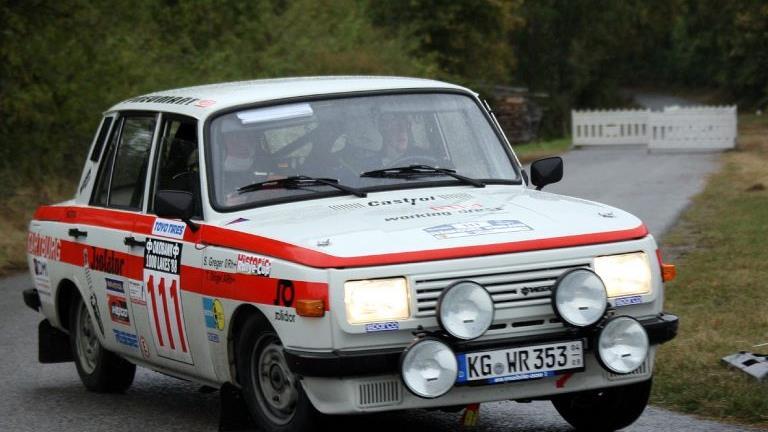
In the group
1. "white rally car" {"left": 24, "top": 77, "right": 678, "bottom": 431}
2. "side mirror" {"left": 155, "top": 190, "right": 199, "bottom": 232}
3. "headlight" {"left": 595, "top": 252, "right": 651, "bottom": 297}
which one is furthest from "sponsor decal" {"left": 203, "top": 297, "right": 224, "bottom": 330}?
"headlight" {"left": 595, "top": 252, "right": 651, "bottom": 297}

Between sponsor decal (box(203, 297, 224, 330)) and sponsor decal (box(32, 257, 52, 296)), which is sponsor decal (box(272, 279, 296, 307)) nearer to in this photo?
sponsor decal (box(203, 297, 224, 330))

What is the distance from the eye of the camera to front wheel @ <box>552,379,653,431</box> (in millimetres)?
7598

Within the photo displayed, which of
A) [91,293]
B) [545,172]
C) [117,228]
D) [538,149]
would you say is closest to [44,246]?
[91,293]

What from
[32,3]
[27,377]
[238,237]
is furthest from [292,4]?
[238,237]

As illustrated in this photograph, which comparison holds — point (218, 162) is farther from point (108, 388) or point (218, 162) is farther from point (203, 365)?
point (108, 388)

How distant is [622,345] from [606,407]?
2.61ft

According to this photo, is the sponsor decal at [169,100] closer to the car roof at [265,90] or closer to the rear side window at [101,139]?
the car roof at [265,90]

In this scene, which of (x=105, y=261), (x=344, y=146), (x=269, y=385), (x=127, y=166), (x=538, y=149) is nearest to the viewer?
(x=269, y=385)

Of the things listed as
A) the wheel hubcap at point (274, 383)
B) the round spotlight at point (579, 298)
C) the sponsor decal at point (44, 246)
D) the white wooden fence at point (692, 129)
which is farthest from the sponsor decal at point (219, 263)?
the white wooden fence at point (692, 129)

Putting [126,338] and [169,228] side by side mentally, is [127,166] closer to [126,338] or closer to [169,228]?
[126,338]

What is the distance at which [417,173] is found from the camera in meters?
8.32

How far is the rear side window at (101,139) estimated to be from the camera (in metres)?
9.95

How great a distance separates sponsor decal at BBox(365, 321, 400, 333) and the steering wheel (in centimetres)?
168

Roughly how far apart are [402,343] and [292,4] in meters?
37.5
